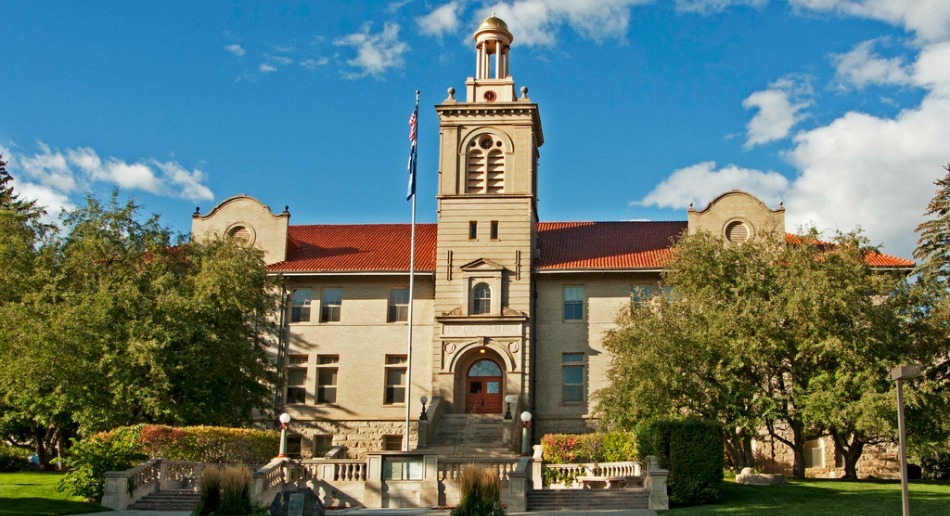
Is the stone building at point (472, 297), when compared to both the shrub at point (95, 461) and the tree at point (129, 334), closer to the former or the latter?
the tree at point (129, 334)

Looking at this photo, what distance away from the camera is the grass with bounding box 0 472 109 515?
23062mm

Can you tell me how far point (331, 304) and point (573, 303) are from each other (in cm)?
968

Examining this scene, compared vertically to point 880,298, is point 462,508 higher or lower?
lower

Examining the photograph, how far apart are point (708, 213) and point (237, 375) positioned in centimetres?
1917

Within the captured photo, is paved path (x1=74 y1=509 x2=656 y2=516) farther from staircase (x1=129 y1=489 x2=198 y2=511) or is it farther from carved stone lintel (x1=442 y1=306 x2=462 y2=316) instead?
carved stone lintel (x1=442 y1=306 x2=462 y2=316)

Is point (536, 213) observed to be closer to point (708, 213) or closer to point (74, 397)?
point (708, 213)

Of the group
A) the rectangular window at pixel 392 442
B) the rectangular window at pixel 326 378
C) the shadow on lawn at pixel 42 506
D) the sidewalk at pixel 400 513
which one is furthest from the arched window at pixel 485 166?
the shadow on lawn at pixel 42 506

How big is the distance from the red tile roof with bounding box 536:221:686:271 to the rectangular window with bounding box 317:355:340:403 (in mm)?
8980

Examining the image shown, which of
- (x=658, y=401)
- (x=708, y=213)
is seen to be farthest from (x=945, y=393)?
(x=708, y=213)

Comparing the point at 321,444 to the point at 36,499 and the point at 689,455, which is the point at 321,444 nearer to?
the point at 36,499

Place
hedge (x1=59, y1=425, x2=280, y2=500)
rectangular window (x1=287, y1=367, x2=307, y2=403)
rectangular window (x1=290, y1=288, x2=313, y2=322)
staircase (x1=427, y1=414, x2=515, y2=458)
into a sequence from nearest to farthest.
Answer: hedge (x1=59, y1=425, x2=280, y2=500) < staircase (x1=427, y1=414, x2=515, y2=458) < rectangular window (x1=287, y1=367, x2=307, y2=403) < rectangular window (x1=290, y1=288, x2=313, y2=322)

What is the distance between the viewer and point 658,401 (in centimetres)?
3094

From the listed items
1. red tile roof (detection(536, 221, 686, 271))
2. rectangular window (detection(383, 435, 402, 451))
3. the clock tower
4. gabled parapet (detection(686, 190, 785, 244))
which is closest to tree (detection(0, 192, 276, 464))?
rectangular window (detection(383, 435, 402, 451))

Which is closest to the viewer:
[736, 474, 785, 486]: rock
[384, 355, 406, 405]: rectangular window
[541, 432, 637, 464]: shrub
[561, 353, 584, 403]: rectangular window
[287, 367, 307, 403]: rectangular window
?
[736, 474, 785, 486]: rock
